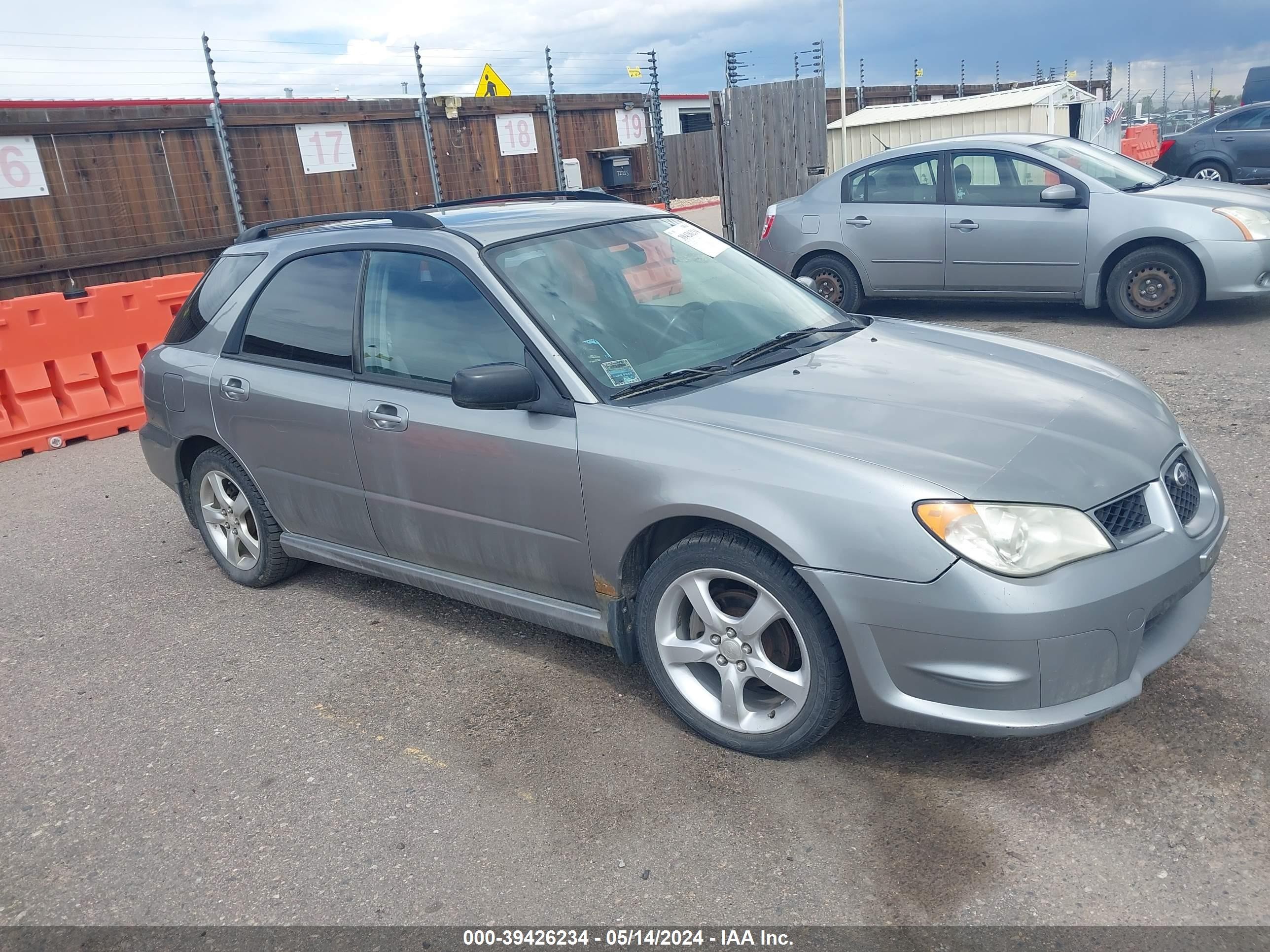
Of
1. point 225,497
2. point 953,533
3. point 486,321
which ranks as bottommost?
point 225,497

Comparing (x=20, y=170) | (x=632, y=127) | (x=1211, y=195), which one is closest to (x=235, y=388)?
(x=1211, y=195)

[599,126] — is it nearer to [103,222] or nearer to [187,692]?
[103,222]

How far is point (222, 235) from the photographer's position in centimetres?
1272

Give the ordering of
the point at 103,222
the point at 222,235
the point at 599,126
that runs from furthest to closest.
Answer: the point at 599,126
the point at 222,235
the point at 103,222

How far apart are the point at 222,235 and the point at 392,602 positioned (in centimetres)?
951

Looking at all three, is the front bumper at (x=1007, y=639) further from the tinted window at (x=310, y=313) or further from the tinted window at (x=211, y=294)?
the tinted window at (x=211, y=294)

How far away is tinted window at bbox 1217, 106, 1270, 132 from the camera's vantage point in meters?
17.6

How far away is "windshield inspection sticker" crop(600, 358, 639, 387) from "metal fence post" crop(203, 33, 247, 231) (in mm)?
10104

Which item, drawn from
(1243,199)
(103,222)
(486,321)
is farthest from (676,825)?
(103,222)

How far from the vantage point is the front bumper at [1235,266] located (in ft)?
26.7

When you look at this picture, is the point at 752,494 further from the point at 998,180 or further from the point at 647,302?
the point at 998,180

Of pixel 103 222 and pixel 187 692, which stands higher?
pixel 103 222

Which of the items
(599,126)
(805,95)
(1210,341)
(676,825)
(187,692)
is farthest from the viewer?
(599,126)

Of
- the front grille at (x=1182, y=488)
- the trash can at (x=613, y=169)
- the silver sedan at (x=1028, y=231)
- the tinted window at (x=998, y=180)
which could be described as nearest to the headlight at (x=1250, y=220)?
the silver sedan at (x=1028, y=231)
